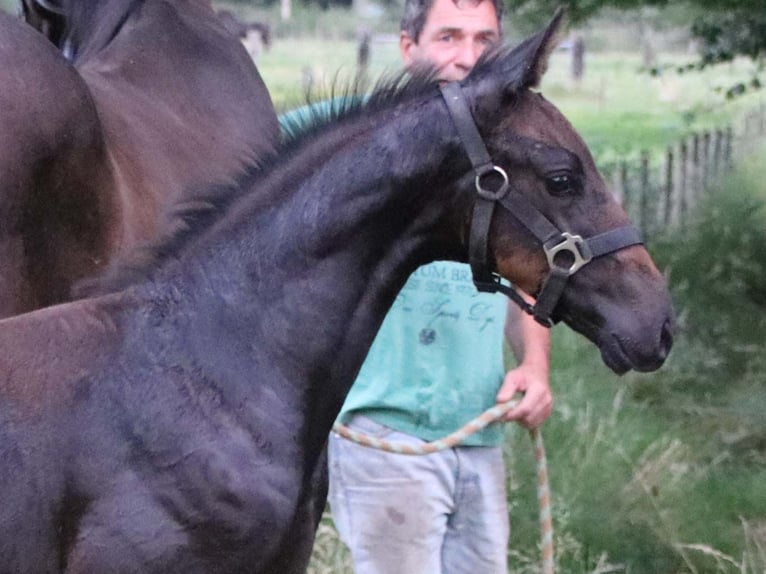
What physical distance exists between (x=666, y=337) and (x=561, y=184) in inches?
13.7

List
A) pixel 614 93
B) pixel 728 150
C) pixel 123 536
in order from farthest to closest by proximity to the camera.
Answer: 1. pixel 614 93
2. pixel 728 150
3. pixel 123 536

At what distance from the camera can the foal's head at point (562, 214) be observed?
2467mm

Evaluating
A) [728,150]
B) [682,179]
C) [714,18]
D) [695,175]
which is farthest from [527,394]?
[728,150]

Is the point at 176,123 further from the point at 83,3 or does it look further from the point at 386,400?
the point at 386,400

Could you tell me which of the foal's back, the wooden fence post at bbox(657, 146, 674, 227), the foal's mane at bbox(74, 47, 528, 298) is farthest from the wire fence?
the foal's mane at bbox(74, 47, 528, 298)

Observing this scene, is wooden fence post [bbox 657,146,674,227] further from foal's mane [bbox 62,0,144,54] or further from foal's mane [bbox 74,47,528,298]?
foal's mane [bbox 74,47,528,298]

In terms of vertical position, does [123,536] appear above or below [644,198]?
above

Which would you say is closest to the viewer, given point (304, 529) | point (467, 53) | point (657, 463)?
point (304, 529)

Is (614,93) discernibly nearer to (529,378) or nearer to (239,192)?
(529,378)

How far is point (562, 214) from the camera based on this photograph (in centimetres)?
248

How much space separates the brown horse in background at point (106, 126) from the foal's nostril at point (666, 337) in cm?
85

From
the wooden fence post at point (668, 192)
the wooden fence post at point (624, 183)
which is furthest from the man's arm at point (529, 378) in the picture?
the wooden fence post at point (668, 192)

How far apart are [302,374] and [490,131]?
0.58m

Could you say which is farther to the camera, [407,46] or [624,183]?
[624,183]
